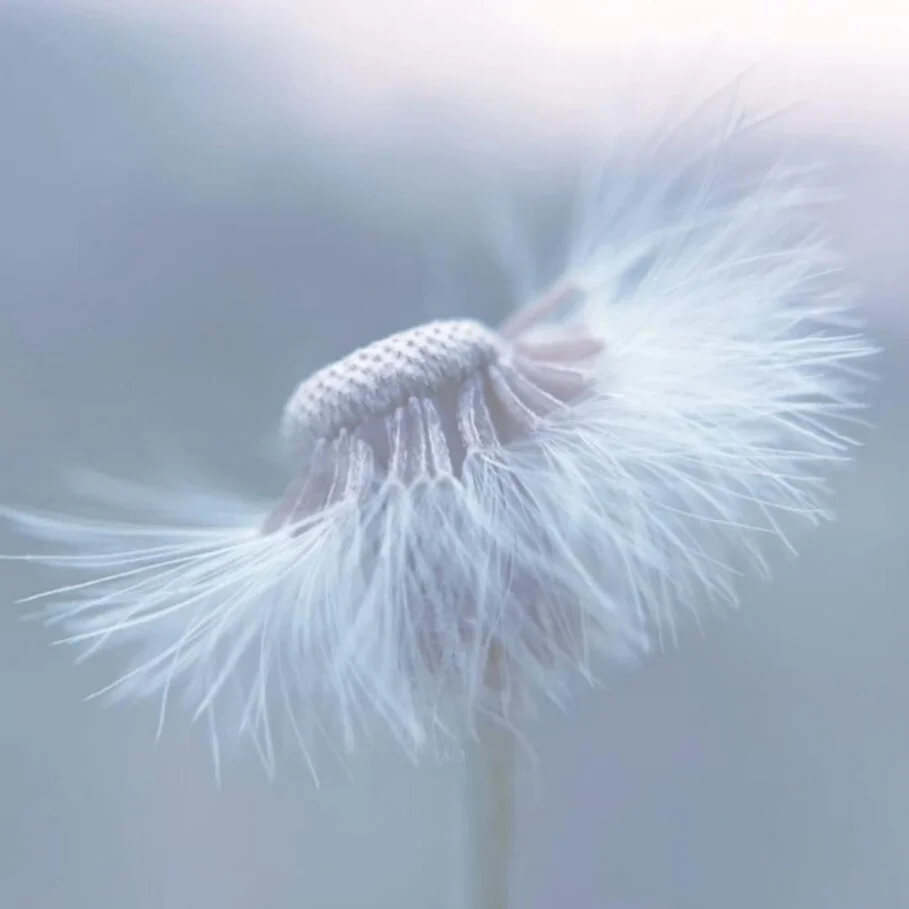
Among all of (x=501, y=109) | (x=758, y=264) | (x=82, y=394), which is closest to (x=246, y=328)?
(x=82, y=394)

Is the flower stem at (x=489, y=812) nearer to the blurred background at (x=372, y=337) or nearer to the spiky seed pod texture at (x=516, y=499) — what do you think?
the spiky seed pod texture at (x=516, y=499)

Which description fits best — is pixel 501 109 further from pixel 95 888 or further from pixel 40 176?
pixel 95 888

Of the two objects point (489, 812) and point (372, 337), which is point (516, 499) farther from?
point (372, 337)

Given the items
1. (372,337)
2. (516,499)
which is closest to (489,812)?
(516,499)

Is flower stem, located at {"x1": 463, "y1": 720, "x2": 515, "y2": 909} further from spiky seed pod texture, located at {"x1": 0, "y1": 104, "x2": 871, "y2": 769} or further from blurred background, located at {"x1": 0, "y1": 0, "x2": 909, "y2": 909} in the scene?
blurred background, located at {"x1": 0, "y1": 0, "x2": 909, "y2": 909}

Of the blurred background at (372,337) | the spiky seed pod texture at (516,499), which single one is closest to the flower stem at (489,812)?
the spiky seed pod texture at (516,499)

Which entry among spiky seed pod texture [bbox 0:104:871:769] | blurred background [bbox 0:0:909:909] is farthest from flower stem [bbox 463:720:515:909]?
blurred background [bbox 0:0:909:909]

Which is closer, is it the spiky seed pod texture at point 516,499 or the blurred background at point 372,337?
the spiky seed pod texture at point 516,499
